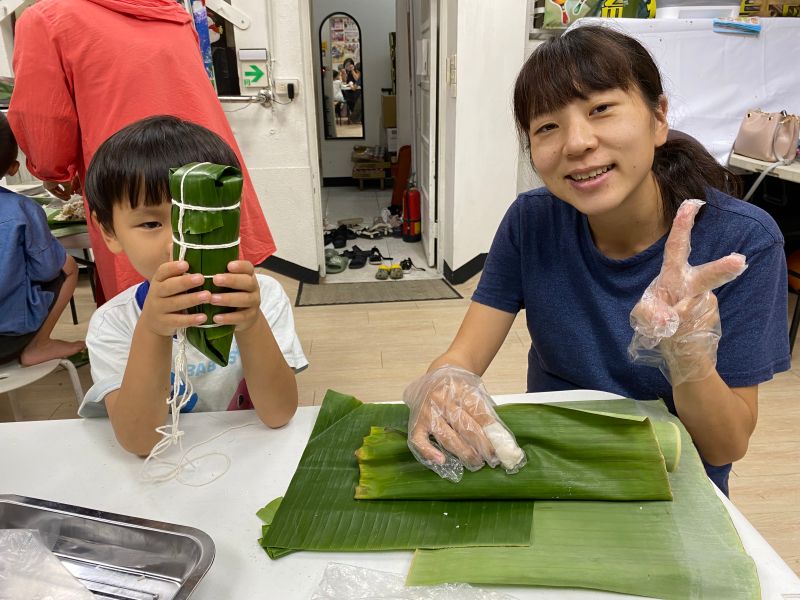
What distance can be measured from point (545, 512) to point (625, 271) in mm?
574

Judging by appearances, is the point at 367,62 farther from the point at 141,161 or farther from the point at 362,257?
the point at 141,161

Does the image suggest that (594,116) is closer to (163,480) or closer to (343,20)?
(163,480)

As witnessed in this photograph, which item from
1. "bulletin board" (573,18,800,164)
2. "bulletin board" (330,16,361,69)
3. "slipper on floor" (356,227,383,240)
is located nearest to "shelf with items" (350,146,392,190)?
"bulletin board" (330,16,361,69)

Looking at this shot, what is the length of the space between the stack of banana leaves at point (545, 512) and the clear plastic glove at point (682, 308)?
13 cm

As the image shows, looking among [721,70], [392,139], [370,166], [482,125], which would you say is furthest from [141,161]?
[392,139]

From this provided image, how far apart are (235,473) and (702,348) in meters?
0.79

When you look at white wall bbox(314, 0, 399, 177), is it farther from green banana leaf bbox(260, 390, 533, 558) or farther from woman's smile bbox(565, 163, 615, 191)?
green banana leaf bbox(260, 390, 533, 558)

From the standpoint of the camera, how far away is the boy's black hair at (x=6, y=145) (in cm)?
201

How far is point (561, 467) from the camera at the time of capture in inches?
34.4

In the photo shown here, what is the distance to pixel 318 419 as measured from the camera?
107 cm

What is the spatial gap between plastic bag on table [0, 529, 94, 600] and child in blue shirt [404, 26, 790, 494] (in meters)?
0.51

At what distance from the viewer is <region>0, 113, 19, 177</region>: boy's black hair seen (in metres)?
2.01

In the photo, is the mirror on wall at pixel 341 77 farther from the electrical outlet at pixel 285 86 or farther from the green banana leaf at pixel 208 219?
the green banana leaf at pixel 208 219

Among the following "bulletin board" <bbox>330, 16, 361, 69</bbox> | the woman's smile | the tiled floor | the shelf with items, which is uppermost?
"bulletin board" <bbox>330, 16, 361, 69</bbox>
